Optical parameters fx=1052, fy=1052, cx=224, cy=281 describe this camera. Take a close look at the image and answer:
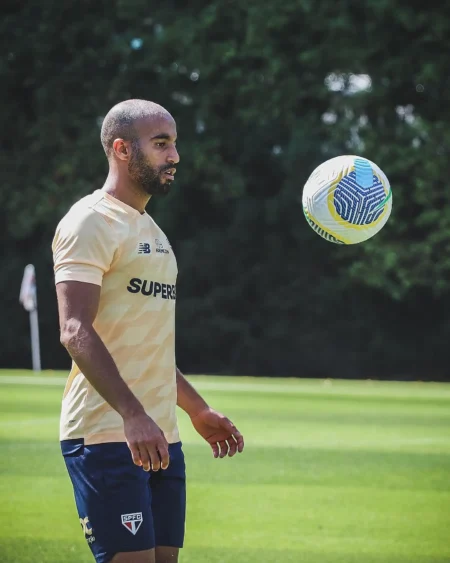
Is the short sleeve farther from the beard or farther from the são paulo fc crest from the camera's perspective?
the são paulo fc crest

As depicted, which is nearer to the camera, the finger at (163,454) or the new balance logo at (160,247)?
the finger at (163,454)

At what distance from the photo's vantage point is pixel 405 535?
285 inches

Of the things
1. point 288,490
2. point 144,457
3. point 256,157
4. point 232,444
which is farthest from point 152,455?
point 256,157

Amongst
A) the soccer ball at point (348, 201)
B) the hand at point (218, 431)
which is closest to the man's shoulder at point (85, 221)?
the hand at point (218, 431)

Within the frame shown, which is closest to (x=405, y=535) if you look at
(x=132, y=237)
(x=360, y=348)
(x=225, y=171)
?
(x=132, y=237)

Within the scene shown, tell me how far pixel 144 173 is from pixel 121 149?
0.41ft

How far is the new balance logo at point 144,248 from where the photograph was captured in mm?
3916

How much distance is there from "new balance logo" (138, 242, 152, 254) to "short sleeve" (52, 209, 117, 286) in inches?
4.8

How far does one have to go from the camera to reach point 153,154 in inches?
158

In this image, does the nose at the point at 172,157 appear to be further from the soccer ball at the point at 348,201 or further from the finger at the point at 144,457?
the soccer ball at the point at 348,201

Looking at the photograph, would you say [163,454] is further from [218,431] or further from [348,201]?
[348,201]

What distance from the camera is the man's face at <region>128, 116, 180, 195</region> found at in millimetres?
3998

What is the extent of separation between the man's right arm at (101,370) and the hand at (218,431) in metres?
0.80

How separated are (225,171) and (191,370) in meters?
5.72
